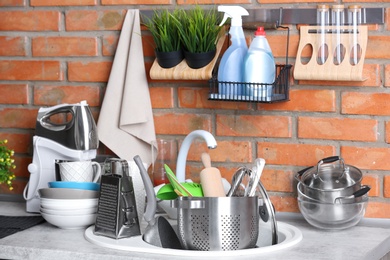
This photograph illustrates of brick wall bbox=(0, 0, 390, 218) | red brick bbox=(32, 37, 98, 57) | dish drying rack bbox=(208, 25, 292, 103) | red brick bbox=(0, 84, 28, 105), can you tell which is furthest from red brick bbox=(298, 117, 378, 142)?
red brick bbox=(0, 84, 28, 105)

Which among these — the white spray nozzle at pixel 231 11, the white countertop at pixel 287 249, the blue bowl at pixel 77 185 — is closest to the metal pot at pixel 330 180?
the white countertop at pixel 287 249

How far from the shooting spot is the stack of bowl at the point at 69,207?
6.90ft

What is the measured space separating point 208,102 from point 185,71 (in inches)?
5.6

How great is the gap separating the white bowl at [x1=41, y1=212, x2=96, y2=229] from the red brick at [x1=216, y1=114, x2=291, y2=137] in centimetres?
50

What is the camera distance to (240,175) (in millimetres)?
1992

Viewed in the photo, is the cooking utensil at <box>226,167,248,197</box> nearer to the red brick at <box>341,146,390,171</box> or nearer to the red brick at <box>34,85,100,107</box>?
the red brick at <box>341,146,390,171</box>

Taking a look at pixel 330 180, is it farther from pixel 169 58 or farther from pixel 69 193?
pixel 69 193

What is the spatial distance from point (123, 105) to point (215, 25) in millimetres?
393

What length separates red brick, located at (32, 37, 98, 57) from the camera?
2.47 m

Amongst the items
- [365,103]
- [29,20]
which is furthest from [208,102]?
[29,20]

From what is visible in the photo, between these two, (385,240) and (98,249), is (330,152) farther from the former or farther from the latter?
(98,249)

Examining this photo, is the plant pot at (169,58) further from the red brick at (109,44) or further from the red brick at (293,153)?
the red brick at (293,153)

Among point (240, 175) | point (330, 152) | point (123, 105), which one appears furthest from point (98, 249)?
point (330, 152)

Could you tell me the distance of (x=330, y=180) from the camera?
2.14 m
